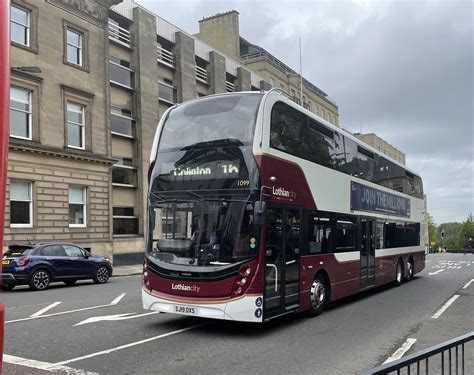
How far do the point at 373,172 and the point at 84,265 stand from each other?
10.8 meters

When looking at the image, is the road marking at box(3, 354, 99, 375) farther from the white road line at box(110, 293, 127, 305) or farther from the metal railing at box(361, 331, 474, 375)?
the white road line at box(110, 293, 127, 305)

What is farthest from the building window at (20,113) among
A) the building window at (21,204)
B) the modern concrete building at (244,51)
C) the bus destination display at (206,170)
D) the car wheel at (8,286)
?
the modern concrete building at (244,51)

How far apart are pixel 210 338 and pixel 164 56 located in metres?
32.5

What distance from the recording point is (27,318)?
9.87 meters

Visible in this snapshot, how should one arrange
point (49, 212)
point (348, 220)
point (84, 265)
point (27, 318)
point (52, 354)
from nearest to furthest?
1. point (52, 354)
2. point (27, 318)
3. point (348, 220)
4. point (84, 265)
5. point (49, 212)

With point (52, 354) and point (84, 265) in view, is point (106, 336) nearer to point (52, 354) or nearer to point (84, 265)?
point (52, 354)

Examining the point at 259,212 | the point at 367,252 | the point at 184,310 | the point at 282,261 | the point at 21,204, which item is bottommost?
the point at 184,310

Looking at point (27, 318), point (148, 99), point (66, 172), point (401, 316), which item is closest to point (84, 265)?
point (27, 318)

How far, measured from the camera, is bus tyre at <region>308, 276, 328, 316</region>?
9.98 meters

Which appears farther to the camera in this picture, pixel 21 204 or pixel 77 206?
pixel 77 206

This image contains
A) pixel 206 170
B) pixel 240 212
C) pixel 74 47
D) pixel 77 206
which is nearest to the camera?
pixel 240 212

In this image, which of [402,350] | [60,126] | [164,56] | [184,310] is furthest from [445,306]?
[164,56]

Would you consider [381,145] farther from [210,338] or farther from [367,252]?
[210,338]

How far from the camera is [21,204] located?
973 inches
